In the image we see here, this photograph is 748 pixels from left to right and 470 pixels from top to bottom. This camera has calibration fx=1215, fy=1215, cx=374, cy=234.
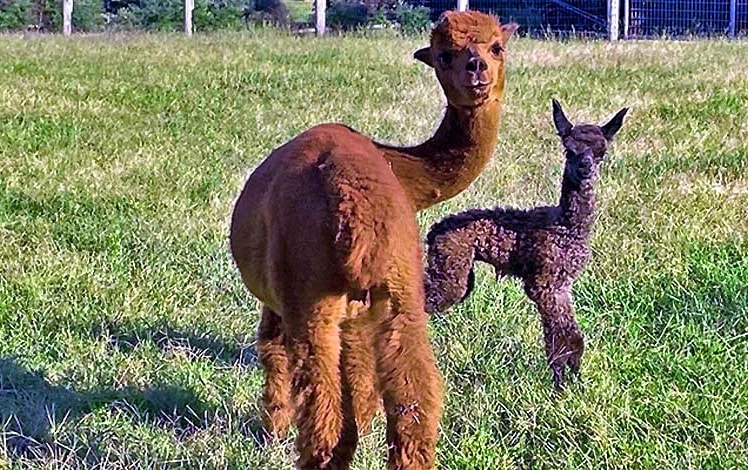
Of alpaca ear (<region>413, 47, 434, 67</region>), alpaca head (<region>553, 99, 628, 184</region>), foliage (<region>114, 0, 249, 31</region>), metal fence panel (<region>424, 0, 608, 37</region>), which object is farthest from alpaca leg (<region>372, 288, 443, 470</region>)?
foliage (<region>114, 0, 249, 31</region>)

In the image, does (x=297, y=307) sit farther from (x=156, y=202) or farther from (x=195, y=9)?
(x=195, y=9)

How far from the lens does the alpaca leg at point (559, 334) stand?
14.4 ft

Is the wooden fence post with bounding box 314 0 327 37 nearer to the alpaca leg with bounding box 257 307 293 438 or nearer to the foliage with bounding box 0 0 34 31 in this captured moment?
the foliage with bounding box 0 0 34 31

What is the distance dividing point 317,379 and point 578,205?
6.00 feet

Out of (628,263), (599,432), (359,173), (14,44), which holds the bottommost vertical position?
(599,432)

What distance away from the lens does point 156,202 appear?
744 cm

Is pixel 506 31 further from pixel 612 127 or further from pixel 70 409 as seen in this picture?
pixel 70 409

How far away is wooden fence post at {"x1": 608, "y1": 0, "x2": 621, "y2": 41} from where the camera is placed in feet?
68.8

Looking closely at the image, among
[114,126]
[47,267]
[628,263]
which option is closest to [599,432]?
[628,263]

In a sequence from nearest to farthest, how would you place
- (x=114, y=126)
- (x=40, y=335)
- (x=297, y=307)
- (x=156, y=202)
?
(x=297, y=307)
(x=40, y=335)
(x=156, y=202)
(x=114, y=126)

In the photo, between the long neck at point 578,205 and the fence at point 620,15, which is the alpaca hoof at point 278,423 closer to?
the long neck at point 578,205

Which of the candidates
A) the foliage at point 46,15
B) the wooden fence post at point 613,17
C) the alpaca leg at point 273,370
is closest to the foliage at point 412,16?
the wooden fence post at point 613,17

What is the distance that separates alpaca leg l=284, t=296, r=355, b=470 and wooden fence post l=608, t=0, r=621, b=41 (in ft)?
60.8

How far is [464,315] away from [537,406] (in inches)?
38.4
